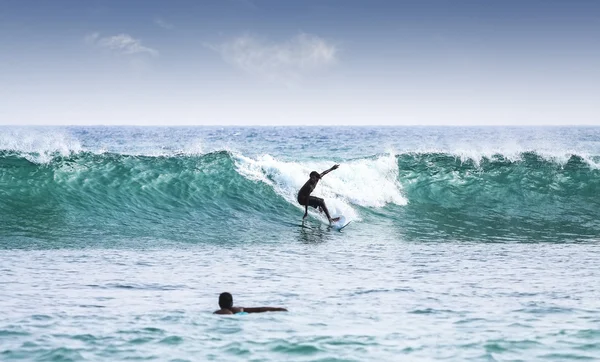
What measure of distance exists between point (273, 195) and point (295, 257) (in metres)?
7.32

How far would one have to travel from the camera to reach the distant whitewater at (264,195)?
53.1ft

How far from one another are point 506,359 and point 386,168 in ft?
56.3

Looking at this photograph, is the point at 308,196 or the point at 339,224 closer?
the point at 308,196

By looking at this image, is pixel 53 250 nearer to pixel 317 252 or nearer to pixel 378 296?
pixel 317 252

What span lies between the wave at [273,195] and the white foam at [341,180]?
4 centimetres

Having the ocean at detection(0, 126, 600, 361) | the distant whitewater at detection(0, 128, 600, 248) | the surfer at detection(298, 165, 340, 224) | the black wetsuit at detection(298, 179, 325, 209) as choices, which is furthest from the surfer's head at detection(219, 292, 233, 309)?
the black wetsuit at detection(298, 179, 325, 209)

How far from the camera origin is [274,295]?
8.98m

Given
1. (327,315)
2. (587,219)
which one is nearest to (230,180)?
(587,219)

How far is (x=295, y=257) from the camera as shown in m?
12.5

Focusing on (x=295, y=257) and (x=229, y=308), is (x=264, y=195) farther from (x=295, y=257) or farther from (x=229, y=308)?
(x=229, y=308)

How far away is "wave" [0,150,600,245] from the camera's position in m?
16.5

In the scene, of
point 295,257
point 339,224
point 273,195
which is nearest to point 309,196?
point 339,224

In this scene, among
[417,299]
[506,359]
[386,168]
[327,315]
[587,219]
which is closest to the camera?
[506,359]

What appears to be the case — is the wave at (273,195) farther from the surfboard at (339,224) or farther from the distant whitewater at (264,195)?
the surfboard at (339,224)
